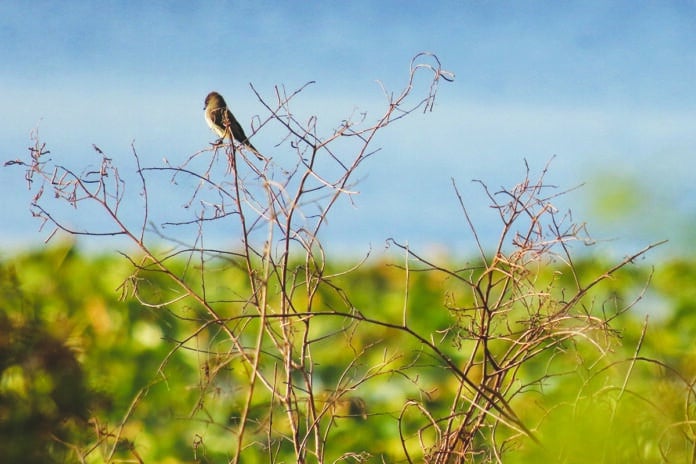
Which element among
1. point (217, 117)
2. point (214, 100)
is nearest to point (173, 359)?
point (217, 117)

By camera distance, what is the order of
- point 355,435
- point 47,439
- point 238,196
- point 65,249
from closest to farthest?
point 238,196, point 47,439, point 355,435, point 65,249

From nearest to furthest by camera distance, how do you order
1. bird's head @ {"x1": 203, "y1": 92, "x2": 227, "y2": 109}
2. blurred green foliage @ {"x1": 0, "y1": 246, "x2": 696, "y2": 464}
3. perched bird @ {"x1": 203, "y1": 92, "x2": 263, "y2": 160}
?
blurred green foliage @ {"x1": 0, "y1": 246, "x2": 696, "y2": 464}
perched bird @ {"x1": 203, "y1": 92, "x2": 263, "y2": 160}
bird's head @ {"x1": 203, "y1": 92, "x2": 227, "y2": 109}

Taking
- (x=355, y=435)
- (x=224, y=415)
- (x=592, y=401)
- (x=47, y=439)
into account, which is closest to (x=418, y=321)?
(x=355, y=435)

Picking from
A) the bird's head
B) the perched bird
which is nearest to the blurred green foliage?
the perched bird

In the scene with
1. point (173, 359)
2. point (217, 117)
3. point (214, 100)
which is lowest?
point (173, 359)

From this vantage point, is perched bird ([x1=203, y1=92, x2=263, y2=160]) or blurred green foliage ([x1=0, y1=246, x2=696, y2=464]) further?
perched bird ([x1=203, y1=92, x2=263, y2=160])

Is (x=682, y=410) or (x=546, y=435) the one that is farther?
(x=682, y=410)

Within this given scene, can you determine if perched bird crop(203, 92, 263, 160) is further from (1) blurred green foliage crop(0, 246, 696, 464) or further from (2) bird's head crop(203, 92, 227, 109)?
(1) blurred green foliage crop(0, 246, 696, 464)

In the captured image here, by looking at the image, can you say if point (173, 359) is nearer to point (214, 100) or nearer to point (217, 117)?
point (217, 117)

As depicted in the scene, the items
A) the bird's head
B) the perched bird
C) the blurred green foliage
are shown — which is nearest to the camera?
the blurred green foliage

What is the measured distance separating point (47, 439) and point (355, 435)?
1311 mm

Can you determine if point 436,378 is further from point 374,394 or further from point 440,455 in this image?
point 440,455

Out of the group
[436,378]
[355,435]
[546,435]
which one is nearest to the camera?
[546,435]

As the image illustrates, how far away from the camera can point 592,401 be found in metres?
0.72
